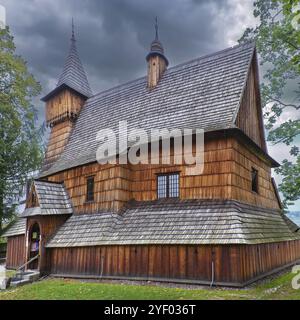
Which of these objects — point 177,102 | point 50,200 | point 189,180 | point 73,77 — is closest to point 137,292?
point 189,180

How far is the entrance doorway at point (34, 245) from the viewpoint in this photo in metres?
16.6

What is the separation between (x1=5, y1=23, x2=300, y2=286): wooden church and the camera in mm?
11656

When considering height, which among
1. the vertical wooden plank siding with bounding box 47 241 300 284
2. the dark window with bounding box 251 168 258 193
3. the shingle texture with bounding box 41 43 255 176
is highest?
the shingle texture with bounding box 41 43 255 176

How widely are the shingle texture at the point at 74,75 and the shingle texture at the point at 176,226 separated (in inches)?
420

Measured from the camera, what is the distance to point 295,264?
55.6 ft

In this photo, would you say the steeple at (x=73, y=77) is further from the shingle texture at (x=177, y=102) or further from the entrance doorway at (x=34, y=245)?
the entrance doorway at (x=34, y=245)

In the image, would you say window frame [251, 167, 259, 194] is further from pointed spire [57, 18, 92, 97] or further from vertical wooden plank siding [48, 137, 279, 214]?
pointed spire [57, 18, 92, 97]

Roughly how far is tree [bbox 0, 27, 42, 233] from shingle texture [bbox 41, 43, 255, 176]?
3.68 meters

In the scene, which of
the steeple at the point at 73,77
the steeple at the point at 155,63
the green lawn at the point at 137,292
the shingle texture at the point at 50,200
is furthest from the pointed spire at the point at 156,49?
the green lawn at the point at 137,292

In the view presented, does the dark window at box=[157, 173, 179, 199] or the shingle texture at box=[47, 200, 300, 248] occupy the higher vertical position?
the dark window at box=[157, 173, 179, 199]

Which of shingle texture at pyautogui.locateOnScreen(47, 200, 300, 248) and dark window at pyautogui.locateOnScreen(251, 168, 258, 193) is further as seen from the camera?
dark window at pyautogui.locateOnScreen(251, 168, 258, 193)

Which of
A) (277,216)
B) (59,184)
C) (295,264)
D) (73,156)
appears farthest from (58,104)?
(295,264)

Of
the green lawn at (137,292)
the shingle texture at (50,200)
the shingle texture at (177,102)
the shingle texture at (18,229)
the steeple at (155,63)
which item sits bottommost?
the green lawn at (137,292)

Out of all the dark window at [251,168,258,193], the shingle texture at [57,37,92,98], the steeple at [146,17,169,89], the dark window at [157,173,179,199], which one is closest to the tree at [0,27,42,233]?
the shingle texture at [57,37,92,98]
